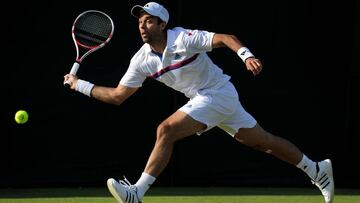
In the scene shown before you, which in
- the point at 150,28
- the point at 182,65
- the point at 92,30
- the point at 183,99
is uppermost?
the point at 150,28

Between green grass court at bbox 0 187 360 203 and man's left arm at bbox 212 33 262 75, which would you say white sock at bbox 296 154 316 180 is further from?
man's left arm at bbox 212 33 262 75

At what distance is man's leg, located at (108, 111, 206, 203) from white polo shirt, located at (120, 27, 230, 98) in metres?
0.31

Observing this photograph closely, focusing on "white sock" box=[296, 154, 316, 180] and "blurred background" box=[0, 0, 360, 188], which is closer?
"white sock" box=[296, 154, 316, 180]

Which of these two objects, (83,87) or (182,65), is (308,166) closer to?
(182,65)

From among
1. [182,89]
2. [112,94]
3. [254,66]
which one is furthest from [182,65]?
[254,66]

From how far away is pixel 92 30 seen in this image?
6398 mm

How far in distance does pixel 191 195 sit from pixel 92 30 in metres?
1.88

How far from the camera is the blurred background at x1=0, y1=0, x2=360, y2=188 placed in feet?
26.2

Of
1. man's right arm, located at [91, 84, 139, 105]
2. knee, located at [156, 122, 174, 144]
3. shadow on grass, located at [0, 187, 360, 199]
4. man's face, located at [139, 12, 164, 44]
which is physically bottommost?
→ shadow on grass, located at [0, 187, 360, 199]

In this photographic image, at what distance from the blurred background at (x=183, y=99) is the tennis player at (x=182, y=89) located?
203 centimetres

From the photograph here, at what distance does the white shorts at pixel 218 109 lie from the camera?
574 cm

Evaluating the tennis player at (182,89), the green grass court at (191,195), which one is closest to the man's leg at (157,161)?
the tennis player at (182,89)

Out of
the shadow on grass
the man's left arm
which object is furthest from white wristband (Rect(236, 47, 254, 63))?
the shadow on grass

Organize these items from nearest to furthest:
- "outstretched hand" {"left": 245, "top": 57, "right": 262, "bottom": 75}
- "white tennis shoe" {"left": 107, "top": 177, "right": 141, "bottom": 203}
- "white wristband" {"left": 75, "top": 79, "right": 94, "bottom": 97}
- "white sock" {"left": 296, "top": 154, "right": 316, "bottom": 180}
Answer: "outstretched hand" {"left": 245, "top": 57, "right": 262, "bottom": 75}
"white tennis shoe" {"left": 107, "top": 177, "right": 141, "bottom": 203}
"white wristband" {"left": 75, "top": 79, "right": 94, "bottom": 97}
"white sock" {"left": 296, "top": 154, "right": 316, "bottom": 180}
